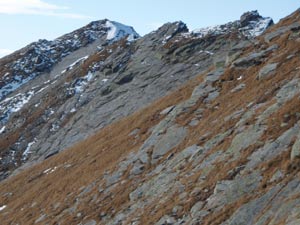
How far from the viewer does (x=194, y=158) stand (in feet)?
81.9

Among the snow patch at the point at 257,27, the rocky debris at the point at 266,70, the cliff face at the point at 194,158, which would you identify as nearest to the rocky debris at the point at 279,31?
the cliff face at the point at 194,158

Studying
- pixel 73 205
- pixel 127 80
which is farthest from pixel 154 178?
pixel 127 80

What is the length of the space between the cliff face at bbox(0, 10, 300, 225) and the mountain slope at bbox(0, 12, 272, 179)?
0.77 metres

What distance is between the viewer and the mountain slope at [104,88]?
5766 cm

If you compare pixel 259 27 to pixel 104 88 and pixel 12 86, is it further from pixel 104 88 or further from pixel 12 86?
pixel 12 86

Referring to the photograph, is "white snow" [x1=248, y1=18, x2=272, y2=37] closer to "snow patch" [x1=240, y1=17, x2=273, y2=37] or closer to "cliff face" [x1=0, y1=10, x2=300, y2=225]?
"snow patch" [x1=240, y1=17, x2=273, y2=37]

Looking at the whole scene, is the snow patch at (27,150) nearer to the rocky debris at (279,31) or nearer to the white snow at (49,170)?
the white snow at (49,170)

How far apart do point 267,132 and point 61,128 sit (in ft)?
140

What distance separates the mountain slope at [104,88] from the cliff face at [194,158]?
77 cm

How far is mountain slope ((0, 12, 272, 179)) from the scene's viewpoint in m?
57.7

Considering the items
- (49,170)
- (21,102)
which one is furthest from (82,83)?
(49,170)

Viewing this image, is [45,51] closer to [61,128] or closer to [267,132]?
[61,128]

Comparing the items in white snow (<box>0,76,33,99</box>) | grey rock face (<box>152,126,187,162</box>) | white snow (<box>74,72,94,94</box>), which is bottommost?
grey rock face (<box>152,126,187,162</box>)

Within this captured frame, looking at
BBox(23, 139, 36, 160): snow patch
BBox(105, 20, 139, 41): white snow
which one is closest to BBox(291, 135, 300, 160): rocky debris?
BBox(23, 139, 36, 160): snow patch
